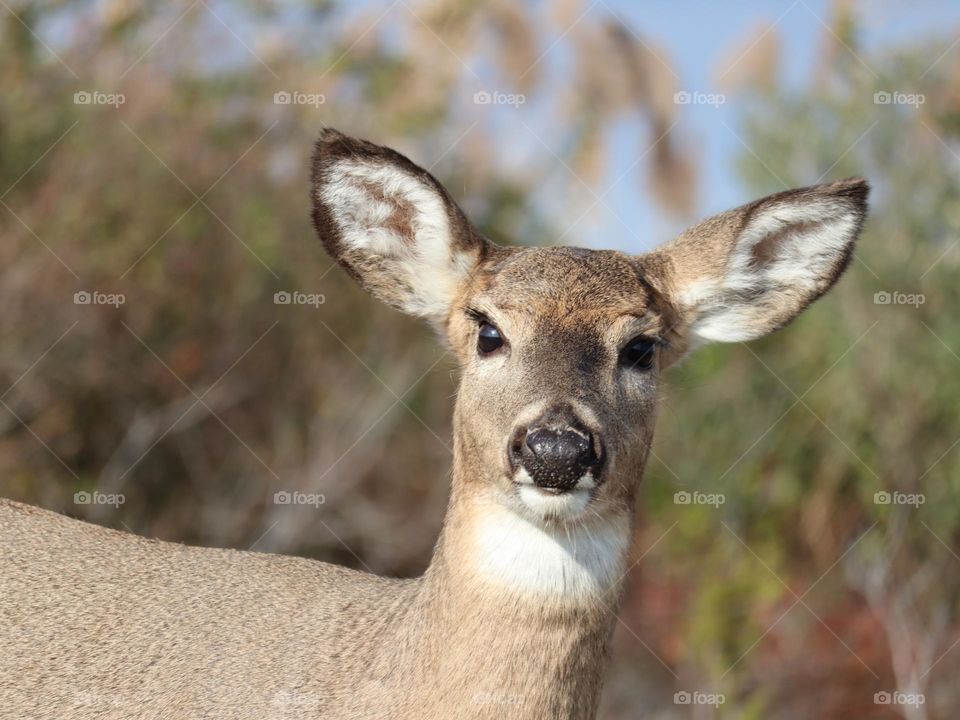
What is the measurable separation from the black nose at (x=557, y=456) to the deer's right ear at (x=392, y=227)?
138cm

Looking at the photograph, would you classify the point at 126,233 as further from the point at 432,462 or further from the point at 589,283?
the point at 589,283

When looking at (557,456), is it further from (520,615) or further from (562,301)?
(562,301)

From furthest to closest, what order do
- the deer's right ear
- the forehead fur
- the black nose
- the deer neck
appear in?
the deer's right ear → the forehead fur → the deer neck → the black nose

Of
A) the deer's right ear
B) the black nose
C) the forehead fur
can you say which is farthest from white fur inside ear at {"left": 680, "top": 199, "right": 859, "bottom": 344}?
the black nose

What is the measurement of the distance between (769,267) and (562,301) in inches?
49.5

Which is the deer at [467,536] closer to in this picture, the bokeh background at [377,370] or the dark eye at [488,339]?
the dark eye at [488,339]

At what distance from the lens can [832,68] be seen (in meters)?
13.9

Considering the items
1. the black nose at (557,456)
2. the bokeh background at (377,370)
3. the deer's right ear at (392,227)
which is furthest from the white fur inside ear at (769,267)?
the bokeh background at (377,370)

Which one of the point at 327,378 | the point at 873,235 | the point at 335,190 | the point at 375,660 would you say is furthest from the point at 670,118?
the point at 375,660

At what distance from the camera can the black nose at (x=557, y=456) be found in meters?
4.36

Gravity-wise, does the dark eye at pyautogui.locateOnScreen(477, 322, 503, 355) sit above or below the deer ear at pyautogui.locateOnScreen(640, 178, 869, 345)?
below

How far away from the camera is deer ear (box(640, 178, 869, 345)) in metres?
5.71

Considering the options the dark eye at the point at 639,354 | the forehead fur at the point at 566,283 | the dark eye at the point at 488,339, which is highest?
the forehead fur at the point at 566,283

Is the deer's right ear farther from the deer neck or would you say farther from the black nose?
the black nose
